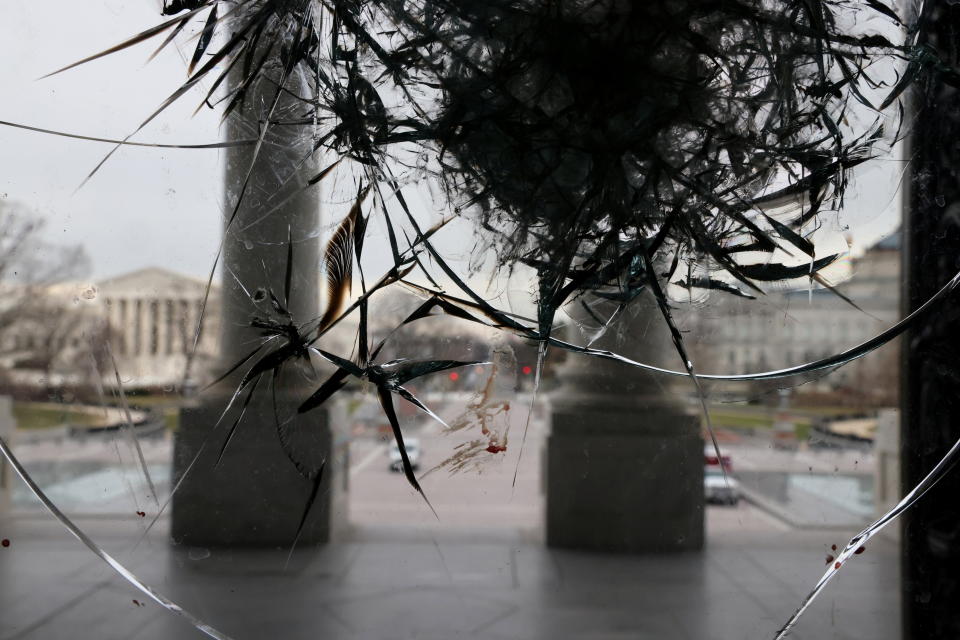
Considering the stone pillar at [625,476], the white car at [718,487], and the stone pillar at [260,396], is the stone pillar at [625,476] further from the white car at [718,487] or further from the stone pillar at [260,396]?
the stone pillar at [260,396]

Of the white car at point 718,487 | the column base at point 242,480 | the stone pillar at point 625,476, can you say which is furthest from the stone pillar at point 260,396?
the white car at point 718,487

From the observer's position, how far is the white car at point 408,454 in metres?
1.14

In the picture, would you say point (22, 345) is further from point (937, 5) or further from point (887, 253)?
point (937, 5)

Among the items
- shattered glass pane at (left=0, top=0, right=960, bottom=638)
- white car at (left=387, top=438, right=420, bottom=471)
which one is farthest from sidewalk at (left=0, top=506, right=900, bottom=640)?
white car at (left=387, top=438, right=420, bottom=471)

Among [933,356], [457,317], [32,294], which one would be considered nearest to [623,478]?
[457,317]

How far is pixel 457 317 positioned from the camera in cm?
113

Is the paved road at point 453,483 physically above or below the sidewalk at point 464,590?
above

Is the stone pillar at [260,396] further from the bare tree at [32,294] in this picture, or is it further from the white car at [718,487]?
the white car at [718,487]

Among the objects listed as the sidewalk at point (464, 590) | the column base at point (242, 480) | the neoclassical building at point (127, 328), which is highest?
the neoclassical building at point (127, 328)

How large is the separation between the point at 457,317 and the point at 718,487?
635 millimetres

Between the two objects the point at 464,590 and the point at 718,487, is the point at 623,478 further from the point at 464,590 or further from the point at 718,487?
the point at 464,590

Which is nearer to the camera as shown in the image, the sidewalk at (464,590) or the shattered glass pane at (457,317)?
the shattered glass pane at (457,317)

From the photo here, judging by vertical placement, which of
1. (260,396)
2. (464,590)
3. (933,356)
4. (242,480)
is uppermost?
(933,356)

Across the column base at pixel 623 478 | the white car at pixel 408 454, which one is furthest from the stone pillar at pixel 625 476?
the white car at pixel 408 454
